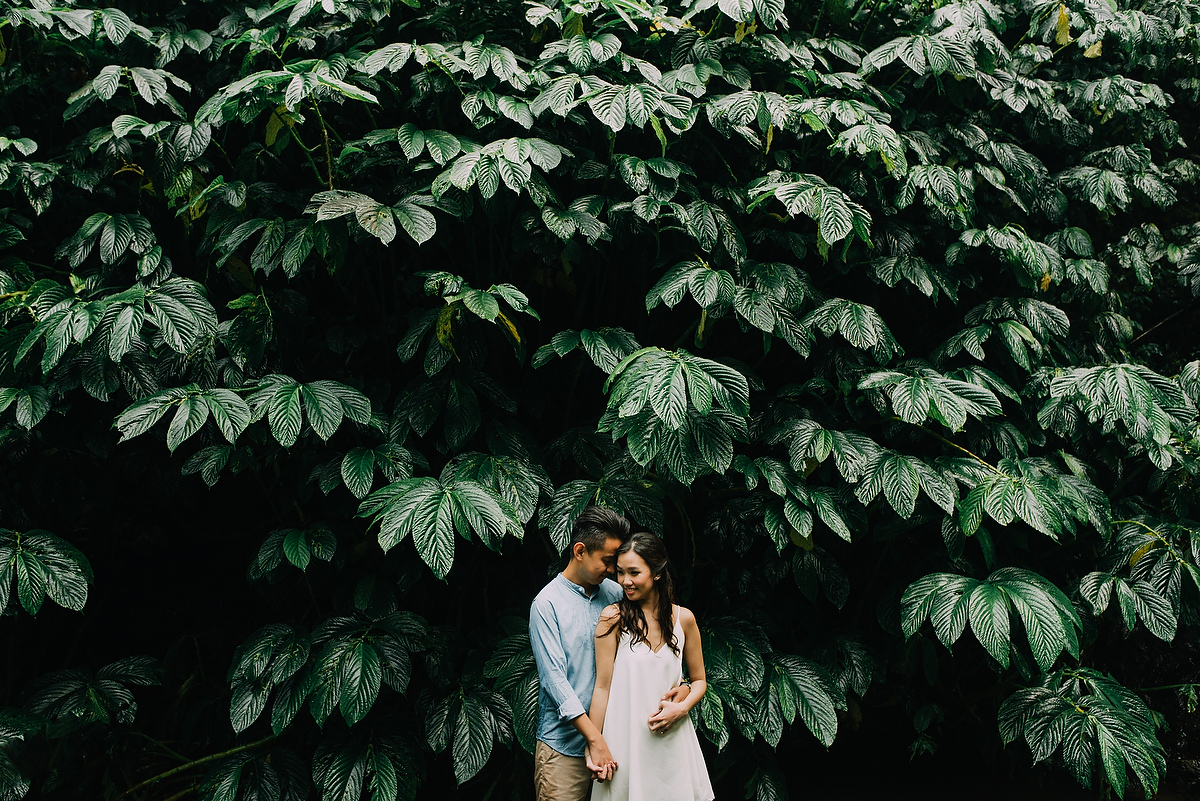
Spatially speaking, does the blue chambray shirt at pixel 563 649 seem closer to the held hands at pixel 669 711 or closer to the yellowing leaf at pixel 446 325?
the held hands at pixel 669 711

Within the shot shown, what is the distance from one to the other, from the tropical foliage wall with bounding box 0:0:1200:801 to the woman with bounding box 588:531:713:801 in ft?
1.19

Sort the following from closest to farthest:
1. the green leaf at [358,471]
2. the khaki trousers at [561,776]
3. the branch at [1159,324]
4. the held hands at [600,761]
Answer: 1. the held hands at [600,761]
2. the khaki trousers at [561,776]
3. the green leaf at [358,471]
4. the branch at [1159,324]

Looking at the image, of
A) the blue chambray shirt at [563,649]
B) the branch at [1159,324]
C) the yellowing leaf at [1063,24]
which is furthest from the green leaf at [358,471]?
the branch at [1159,324]

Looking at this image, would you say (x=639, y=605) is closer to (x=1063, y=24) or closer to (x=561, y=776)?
(x=561, y=776)

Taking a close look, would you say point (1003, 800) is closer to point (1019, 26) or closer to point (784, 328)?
point (784, 328)

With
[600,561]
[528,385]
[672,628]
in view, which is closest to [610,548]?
[600,561]

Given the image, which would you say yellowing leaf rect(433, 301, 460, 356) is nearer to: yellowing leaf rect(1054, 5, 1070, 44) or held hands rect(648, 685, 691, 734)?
held hands rect(648, 685, 691, 734)

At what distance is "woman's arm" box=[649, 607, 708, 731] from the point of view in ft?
5.29

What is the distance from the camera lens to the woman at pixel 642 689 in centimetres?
163

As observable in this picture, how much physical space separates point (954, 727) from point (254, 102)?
313cm

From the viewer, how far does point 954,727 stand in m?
3.01

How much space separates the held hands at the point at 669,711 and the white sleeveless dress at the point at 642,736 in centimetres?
2

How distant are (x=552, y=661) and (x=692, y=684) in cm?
31

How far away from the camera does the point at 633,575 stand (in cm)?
163
